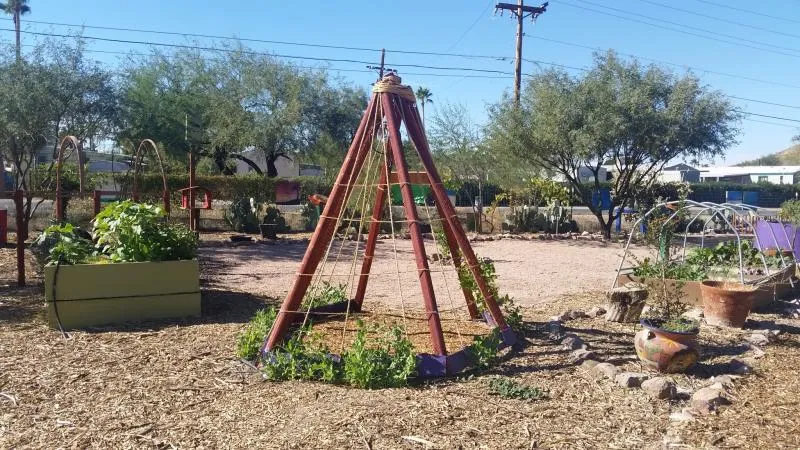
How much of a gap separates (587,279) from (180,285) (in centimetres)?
695

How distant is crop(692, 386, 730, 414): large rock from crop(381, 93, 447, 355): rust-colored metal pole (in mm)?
1739

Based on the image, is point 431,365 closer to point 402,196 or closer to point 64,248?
point 402,196

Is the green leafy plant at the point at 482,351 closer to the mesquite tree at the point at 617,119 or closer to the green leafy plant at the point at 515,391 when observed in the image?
the green leafy plant at the point at 515,391

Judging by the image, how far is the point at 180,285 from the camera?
22.6 ft

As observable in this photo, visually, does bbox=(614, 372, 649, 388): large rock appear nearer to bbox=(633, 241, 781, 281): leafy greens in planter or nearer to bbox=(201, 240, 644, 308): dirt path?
bbox=(201, 240, 644, 308): dirt path

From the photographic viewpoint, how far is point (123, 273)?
662 centimetres

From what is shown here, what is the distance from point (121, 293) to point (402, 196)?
10.4 ft

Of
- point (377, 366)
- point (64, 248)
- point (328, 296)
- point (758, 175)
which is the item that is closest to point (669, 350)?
point (377, 366)

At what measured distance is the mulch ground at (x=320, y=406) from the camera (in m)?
3.86

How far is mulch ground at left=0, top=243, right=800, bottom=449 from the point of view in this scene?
12.7 ft

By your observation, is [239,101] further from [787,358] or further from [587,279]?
[787,358]

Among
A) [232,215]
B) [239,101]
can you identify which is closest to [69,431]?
[232,215]

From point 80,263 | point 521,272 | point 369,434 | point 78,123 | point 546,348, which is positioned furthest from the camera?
point 78,123

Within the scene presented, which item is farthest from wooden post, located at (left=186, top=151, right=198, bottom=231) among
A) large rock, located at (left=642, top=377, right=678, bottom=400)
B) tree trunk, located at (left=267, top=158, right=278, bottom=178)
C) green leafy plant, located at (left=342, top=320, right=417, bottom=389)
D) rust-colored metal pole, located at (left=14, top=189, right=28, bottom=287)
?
tree trunk, located at (left=267, top=158, right=278, bottom=178)
